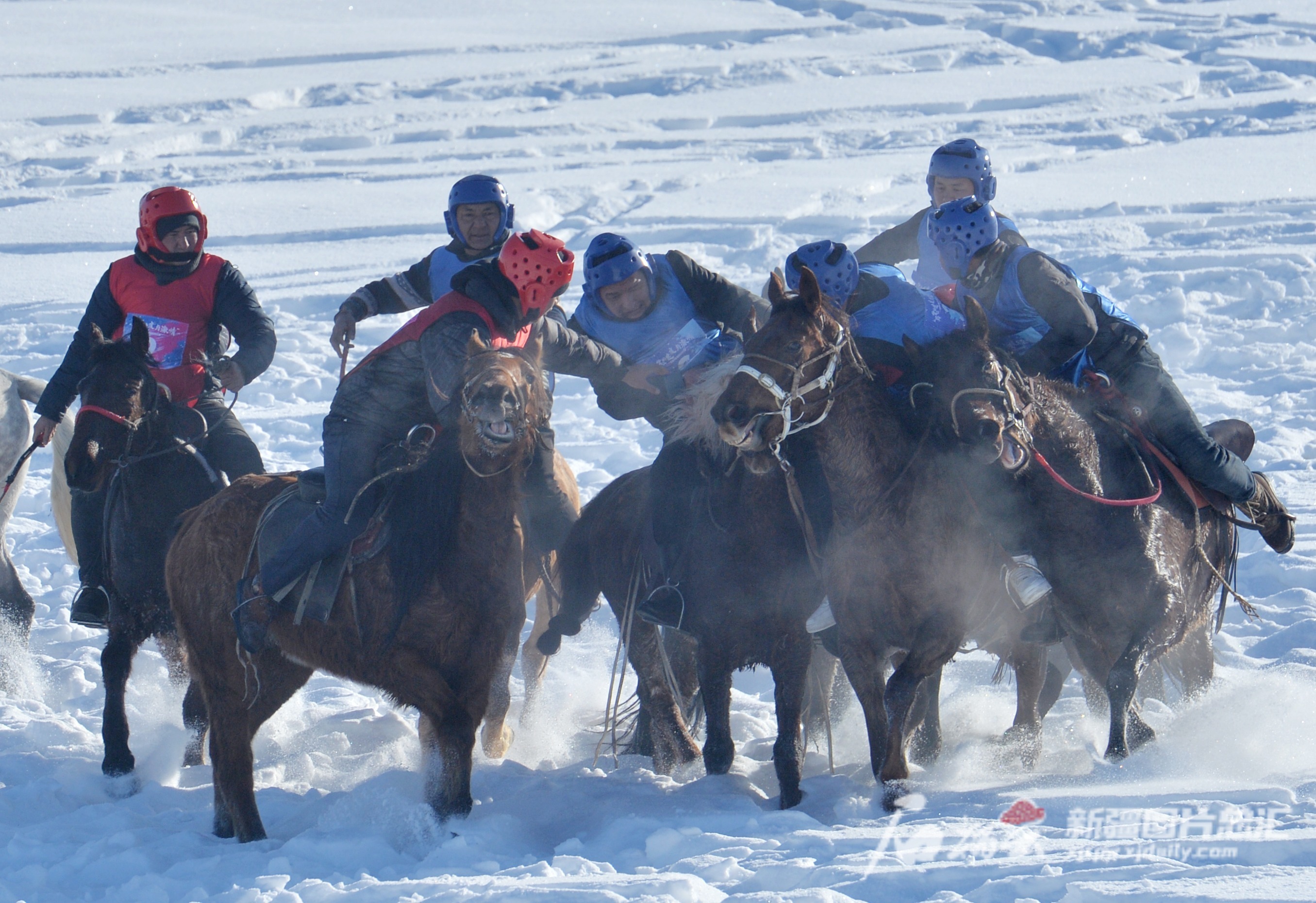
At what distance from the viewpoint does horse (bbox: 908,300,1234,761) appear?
4.84 meters

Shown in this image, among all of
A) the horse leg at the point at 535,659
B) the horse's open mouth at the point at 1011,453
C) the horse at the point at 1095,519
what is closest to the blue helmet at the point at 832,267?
the horse at the point at 1095,519

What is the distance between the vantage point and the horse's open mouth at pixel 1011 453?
4.62 metres

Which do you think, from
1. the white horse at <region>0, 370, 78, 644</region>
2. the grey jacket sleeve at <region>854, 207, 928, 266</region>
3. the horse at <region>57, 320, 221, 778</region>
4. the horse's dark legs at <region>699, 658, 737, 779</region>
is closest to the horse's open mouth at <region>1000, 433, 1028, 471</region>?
the horse's dark legs at <region>699, 658, 737, 779</region>

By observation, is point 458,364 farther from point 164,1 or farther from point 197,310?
point 164,1

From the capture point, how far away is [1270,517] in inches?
233

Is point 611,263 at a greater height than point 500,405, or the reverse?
point 611,263

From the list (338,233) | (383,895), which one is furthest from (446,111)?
(383,895)

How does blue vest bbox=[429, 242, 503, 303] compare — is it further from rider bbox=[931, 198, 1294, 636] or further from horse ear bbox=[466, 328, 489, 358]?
rider bbox=[931, 198, 1294, 636]

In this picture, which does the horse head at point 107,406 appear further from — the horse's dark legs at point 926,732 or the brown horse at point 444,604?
the horse's dark legs at point 926,732

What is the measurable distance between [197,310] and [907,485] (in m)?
3.51

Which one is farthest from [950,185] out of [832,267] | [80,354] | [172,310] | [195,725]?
[195,725]

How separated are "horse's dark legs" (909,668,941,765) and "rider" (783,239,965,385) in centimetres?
144

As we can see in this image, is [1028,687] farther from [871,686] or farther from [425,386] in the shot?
[425,386]

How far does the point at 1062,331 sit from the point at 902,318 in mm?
615
